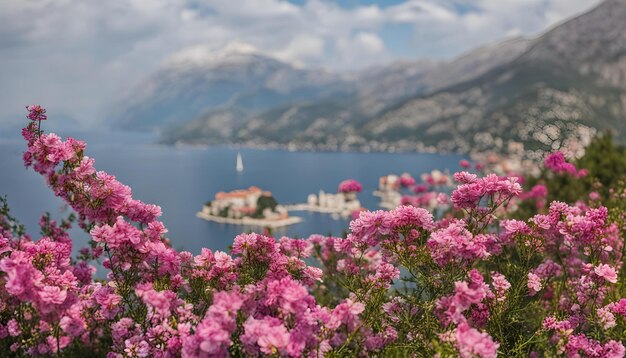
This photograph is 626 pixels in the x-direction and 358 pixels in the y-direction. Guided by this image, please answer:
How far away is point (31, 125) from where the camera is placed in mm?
4770

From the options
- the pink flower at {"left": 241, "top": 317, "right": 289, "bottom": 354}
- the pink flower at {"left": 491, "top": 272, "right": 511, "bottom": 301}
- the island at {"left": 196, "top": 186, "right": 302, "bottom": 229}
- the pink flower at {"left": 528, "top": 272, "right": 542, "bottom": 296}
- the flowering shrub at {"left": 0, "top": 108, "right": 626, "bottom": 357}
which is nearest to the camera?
the pink flower at {"left": 241, "top": 317, "right": 289, "bottom": 354}

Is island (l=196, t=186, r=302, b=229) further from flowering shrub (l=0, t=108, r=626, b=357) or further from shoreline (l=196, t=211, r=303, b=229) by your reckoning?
flowering shrub (l=0, t=108, r=626, b=357)

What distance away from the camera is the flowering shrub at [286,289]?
3.40 meters

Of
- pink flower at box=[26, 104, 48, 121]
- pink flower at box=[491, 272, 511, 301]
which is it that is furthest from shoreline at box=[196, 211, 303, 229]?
pink flower at box=[491, 272, 511, 301]

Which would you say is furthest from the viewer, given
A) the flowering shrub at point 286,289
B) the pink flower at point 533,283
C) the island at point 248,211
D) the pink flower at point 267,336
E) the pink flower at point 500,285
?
the island at point 248,211

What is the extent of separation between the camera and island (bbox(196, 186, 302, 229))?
316 feet

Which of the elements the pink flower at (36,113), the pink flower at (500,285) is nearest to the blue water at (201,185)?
→ the pink flower at (36,113)

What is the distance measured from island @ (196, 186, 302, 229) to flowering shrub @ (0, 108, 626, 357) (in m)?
90.4

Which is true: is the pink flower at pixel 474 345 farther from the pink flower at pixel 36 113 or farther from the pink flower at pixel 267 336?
the pink flower at pixel 36 113

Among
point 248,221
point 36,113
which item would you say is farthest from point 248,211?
point 36,113

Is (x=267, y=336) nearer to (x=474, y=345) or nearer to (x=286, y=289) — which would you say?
(x=286, y=289)

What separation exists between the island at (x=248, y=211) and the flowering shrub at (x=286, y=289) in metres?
90.4

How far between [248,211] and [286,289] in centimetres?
9553

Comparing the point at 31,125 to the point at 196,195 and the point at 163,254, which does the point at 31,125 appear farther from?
the point at 196,195
